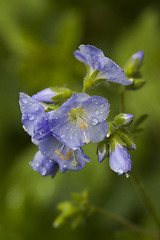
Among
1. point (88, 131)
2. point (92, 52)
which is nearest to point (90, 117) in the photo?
point (88, 131)

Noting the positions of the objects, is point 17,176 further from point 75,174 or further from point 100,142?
point 100,142

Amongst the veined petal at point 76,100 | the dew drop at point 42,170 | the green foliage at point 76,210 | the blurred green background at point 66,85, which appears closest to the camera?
the veined petal at point 76,100

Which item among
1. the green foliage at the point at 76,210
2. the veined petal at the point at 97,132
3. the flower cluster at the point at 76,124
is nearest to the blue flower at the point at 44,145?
the flower cluster at the point at 76,124

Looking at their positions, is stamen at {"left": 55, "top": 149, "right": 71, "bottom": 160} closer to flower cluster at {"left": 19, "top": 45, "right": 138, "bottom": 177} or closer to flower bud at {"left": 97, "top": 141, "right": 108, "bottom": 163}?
flower cluster at {"left": 19, "top": 45, "right": 138, "bottom": 177}

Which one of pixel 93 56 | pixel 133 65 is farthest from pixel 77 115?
pixel 133 65

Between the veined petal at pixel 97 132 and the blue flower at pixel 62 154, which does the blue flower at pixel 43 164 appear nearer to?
the blue flower at pixel 62 154

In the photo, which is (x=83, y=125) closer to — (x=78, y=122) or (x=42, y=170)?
(x=78, y=122)
